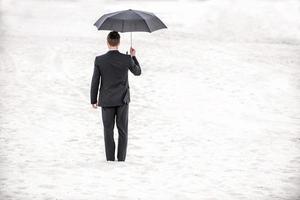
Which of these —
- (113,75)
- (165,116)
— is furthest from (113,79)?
(165,116)

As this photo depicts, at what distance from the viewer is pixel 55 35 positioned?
82.8 ft

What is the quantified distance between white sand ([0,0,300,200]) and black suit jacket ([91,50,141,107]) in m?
0.87

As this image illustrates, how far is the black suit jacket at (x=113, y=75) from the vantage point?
28.1ft

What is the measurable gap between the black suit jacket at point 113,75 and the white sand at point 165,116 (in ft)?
2.86

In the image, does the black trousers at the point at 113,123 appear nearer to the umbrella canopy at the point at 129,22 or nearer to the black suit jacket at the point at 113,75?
the black suit jacket at the point at 113,75

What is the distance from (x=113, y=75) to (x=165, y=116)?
14.3 feet

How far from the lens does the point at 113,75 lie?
8.62m

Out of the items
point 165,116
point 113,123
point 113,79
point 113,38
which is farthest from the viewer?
point 165,116

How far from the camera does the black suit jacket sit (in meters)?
8.58

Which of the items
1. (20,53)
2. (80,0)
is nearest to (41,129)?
(20,53)

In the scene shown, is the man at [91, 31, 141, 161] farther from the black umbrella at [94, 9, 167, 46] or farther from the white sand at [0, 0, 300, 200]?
the white sand at [0, 0, 300, 200]

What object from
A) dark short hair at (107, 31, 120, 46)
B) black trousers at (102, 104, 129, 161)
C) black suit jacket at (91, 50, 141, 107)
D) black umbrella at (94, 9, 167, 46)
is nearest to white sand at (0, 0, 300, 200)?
black trousers at (102, 104, 129, 161)

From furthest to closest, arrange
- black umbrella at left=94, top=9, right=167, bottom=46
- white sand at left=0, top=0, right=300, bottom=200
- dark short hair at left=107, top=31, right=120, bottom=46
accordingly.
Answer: black umbrella at left=94, top=9, right=167, bottom=46, dark short hair at left=107, top=31, right=120, bottom=46, white sand at left=0, top=0, right=300, bottom=200

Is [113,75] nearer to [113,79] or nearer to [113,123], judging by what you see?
[113,79]
